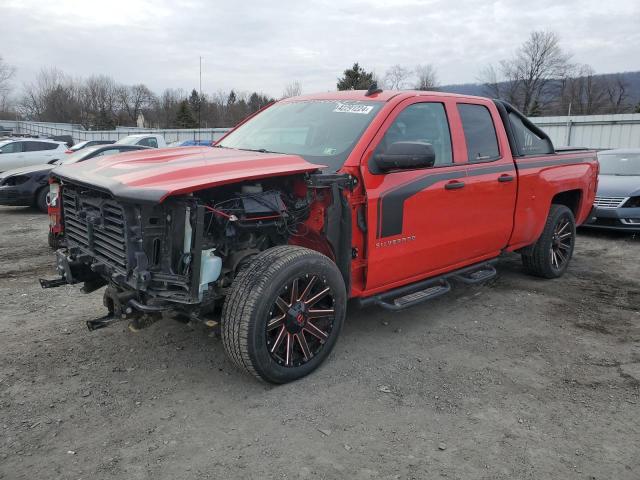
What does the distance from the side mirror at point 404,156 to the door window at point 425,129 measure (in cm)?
23

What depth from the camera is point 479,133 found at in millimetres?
4699

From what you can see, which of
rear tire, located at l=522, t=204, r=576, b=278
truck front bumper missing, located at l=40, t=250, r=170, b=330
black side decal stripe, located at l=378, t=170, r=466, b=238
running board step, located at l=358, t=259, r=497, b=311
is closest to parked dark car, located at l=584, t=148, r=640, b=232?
rear tire, located at l=522, t=204, r=576, b=278

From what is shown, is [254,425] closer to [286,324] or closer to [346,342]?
[286,324]

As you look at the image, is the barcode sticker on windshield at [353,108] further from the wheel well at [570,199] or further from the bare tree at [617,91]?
the bare tree at [617,91]

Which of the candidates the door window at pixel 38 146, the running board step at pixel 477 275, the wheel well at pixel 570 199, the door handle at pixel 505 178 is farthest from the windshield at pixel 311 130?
the door window at pixel 38 146

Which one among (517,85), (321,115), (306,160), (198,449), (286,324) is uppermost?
(517,85)

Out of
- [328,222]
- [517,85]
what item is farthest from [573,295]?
[517,85]

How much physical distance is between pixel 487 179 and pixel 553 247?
6.41ft

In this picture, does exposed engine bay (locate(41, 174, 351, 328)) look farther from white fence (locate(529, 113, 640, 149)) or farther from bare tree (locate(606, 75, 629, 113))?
bare tree (locate(606, 75, 629, 113))

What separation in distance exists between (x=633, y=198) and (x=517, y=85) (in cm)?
5662

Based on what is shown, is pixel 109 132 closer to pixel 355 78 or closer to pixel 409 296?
pixel 355 78

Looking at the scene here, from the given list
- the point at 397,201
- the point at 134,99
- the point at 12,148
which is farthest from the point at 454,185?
the point at 134,99

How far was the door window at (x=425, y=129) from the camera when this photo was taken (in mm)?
3930

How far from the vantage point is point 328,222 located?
3529 millimetres
